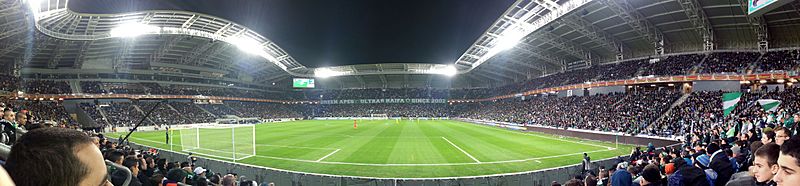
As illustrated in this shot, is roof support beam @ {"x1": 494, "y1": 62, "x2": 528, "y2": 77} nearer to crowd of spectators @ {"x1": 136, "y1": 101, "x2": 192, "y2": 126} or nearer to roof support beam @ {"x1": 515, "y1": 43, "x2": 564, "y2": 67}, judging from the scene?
roof support beam @ {"x1": 515, "y1": 43, "x2": 564, "y2": 67}

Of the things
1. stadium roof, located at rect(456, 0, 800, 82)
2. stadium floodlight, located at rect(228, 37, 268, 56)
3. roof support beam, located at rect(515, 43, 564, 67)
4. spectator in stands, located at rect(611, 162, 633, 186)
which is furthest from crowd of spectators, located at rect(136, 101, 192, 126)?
spectator in stands, located at rect(611, 162, 633, 186)

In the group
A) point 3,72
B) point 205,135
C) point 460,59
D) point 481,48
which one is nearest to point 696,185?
point 205,135

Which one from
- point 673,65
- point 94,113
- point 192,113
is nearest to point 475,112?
point 673,65

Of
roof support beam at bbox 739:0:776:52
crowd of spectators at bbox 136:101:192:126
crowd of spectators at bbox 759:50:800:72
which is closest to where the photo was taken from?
crowd of spectators at bbox 759:50:800:72

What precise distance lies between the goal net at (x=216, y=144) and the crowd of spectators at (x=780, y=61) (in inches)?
1612

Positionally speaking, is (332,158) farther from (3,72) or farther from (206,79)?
(206,79)

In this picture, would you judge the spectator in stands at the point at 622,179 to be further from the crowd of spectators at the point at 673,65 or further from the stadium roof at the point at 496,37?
the crowd of spectators at the point at 673,65

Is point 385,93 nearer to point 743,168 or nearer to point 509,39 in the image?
point 509,39

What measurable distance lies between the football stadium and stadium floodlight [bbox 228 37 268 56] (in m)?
A: 0.33

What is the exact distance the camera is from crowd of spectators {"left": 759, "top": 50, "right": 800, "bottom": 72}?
28516 millimetres

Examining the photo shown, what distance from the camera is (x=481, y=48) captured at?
53688 mm

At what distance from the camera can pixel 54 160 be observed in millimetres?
1458

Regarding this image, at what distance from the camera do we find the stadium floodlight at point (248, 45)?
168 ft

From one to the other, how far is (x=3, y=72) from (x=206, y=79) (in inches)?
1125
